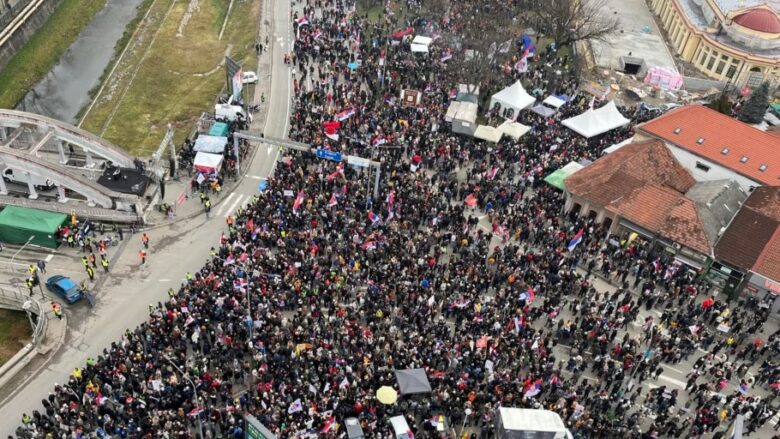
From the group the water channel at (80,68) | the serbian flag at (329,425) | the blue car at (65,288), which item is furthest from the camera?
the water channel at (80,68)

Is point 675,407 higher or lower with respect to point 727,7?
lower

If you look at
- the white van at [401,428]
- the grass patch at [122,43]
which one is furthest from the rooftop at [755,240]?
the grass patch at [122,43]

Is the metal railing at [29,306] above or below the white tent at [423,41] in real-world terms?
below

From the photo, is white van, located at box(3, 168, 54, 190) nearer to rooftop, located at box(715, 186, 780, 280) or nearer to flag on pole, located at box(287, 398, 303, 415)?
flag on pole, located at box(287, 398, 303, 415)

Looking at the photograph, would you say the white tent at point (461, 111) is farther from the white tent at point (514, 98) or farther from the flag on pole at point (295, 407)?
the flag on pole at point (295, 407)

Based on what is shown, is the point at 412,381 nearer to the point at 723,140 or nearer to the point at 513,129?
the point at 513,129

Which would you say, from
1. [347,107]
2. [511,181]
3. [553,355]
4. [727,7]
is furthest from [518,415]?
[727,7]

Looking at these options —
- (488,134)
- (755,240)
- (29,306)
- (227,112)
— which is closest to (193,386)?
(29,306)

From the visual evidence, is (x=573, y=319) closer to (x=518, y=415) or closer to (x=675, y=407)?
(x=675, y=407)
